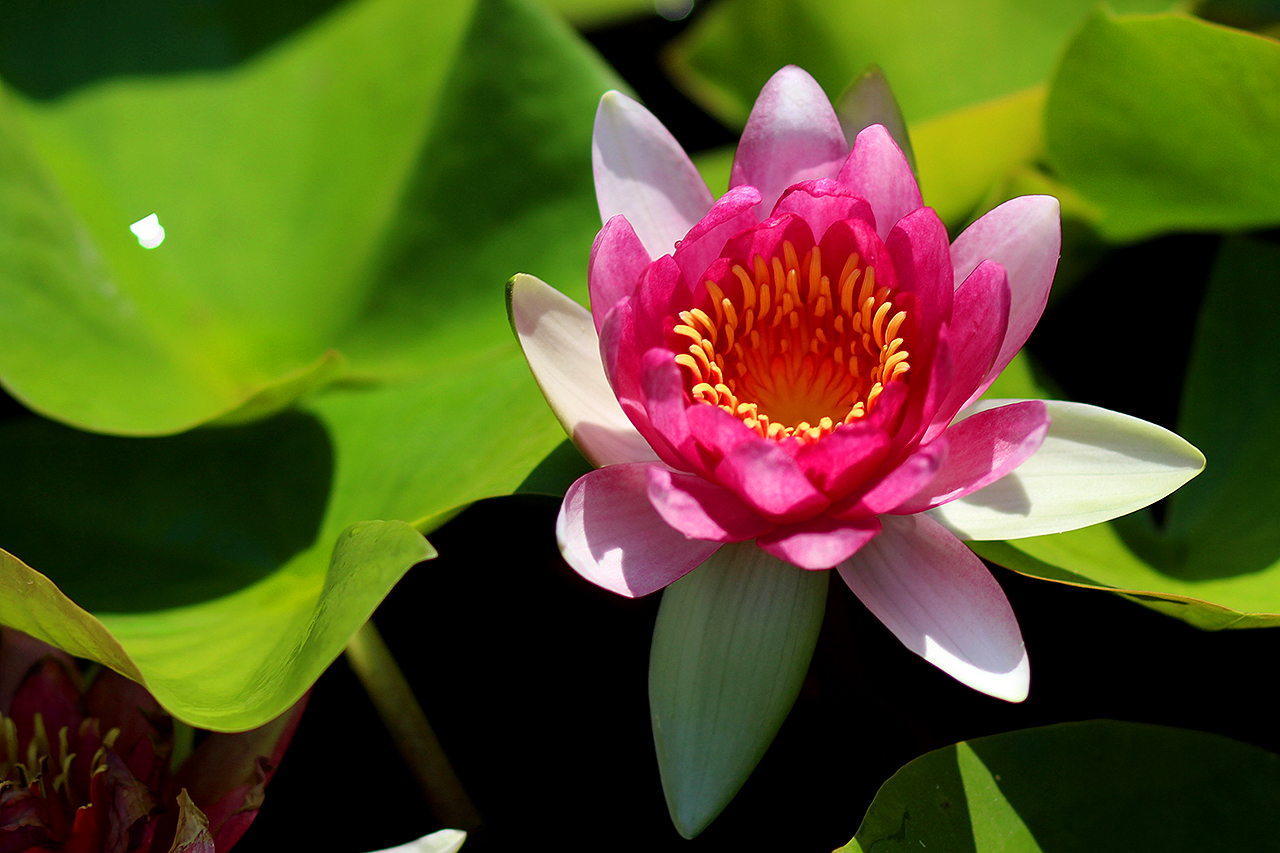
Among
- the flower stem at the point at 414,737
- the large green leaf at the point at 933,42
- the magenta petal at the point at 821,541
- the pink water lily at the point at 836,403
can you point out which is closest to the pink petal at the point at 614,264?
the pink water lily at the point at 836,403

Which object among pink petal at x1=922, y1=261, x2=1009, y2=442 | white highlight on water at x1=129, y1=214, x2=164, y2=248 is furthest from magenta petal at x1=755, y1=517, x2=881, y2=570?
white highlight on water at x1=129, y1=214, x2=164, y2=248

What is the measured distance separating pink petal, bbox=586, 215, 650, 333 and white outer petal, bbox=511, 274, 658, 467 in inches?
1.8

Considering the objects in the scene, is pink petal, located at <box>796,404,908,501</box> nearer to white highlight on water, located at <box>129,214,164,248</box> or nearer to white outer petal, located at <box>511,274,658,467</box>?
white outer petal, located at <box>511,274,658,467</box>

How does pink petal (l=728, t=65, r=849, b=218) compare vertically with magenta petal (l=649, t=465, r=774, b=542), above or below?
above

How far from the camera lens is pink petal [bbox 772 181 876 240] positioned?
30.9 inches

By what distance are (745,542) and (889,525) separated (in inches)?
4.9

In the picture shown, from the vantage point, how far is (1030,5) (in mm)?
1526

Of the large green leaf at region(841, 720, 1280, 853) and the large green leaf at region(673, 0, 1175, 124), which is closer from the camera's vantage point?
the large green leaf at region(841, 720, 1280, 853)

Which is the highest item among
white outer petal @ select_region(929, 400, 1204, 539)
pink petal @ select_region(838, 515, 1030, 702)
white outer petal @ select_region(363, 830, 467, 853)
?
white outer petal @ select_region(929, 400, 1204, 539)

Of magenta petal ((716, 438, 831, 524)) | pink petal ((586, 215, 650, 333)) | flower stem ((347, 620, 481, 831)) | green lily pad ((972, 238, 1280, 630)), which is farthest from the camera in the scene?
flower stem ((347, 620, 481, 831))

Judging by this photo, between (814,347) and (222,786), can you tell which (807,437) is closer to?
(814,347)

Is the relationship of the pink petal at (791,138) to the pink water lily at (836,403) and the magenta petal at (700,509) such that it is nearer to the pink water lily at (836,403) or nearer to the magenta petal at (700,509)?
the pink water lily at (836,403)

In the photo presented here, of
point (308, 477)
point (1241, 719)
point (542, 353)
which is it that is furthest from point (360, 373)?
point (1241, 719)

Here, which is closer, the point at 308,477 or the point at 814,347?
the point at 814,347
